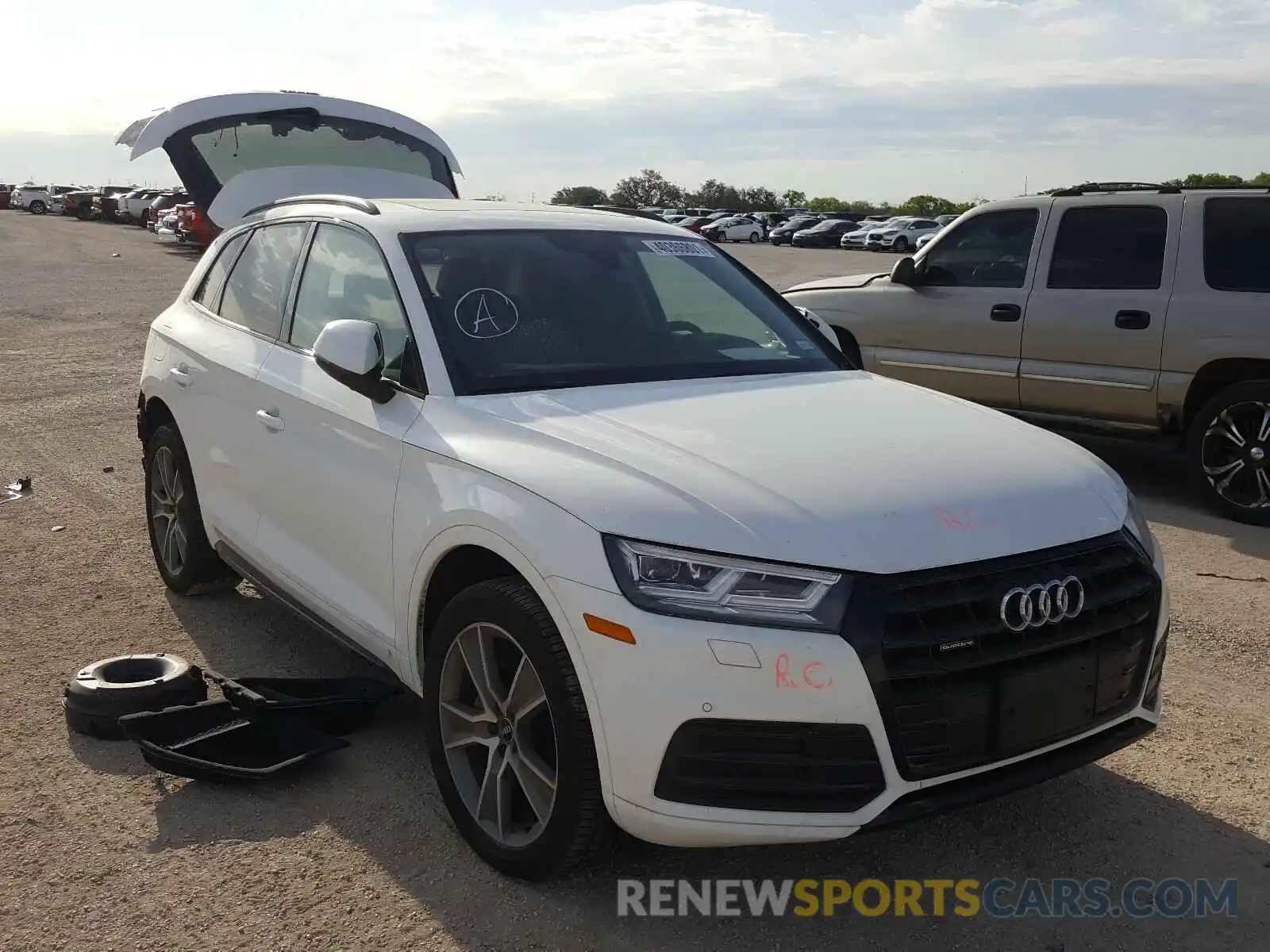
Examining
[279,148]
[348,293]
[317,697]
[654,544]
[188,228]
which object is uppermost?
[279,148]

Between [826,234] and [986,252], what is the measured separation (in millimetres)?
42970

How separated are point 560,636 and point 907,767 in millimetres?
857

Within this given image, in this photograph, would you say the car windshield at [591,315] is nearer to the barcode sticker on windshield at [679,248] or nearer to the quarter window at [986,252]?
the barcode sticker on windshield at [679,248]

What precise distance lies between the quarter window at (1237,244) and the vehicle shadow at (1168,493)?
3.52 feet

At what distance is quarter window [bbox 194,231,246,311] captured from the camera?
17.6 ft

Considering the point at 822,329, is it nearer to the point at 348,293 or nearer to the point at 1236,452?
the point at 348,293

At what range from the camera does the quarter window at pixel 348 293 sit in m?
3.90

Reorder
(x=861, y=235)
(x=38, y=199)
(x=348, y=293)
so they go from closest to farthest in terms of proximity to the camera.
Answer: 1. (x=348, y=293)
2. (x=861, y=235)
3. (x=38, y=199)

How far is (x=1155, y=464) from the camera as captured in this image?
28.8 feet

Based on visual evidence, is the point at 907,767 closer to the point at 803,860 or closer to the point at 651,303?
the point at 803,860

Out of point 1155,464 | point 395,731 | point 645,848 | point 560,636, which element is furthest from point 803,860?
point 1155,464

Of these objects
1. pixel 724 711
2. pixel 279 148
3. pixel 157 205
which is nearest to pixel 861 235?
pixel 157 205

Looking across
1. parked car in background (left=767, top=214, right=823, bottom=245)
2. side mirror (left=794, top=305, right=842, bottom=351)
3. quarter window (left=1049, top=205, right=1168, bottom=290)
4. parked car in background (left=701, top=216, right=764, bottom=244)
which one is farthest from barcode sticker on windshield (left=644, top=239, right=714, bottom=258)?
parked car in background (left=701, top=216, right=764, bottom=244)

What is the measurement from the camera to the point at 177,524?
17.9ft
